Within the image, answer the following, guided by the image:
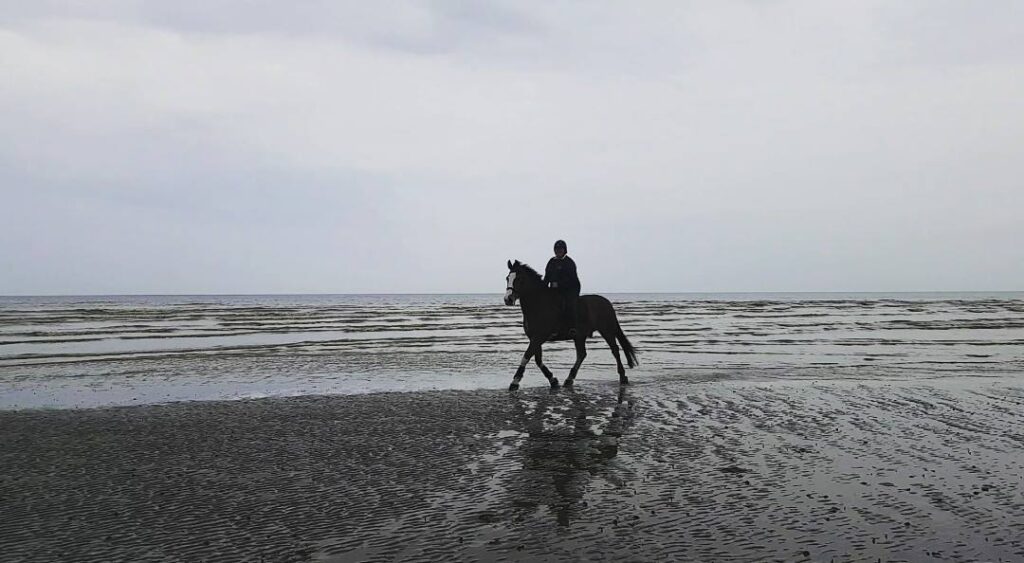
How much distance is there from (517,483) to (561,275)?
335 inches

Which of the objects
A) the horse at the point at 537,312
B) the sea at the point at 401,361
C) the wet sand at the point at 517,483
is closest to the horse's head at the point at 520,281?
the horse at the point at 537,312

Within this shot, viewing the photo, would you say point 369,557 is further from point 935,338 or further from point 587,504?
point 935,338

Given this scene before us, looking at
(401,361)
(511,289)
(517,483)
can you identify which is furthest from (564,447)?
(401,361)

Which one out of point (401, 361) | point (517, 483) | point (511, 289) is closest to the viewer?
point (517, 483)

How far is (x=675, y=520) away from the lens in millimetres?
5367

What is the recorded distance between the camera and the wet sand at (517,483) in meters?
4.88

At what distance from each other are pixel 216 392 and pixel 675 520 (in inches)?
446

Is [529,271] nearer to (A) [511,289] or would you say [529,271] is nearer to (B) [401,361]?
(A) [511,289]

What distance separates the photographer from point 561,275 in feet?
48.4

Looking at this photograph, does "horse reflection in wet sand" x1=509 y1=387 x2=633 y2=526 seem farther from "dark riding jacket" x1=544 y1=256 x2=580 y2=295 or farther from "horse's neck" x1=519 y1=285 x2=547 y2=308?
"dark riding jacket" x1=544 y1=256 x2=580 y2=295

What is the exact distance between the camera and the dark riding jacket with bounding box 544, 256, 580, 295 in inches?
581

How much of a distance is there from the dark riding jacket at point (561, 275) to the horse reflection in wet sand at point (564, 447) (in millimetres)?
2744

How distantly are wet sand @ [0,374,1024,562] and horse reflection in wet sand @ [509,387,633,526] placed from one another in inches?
1.6

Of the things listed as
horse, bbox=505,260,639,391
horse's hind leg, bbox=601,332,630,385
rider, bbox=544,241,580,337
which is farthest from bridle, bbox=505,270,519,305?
horse's hind leg, bbox=601,332,630,385
